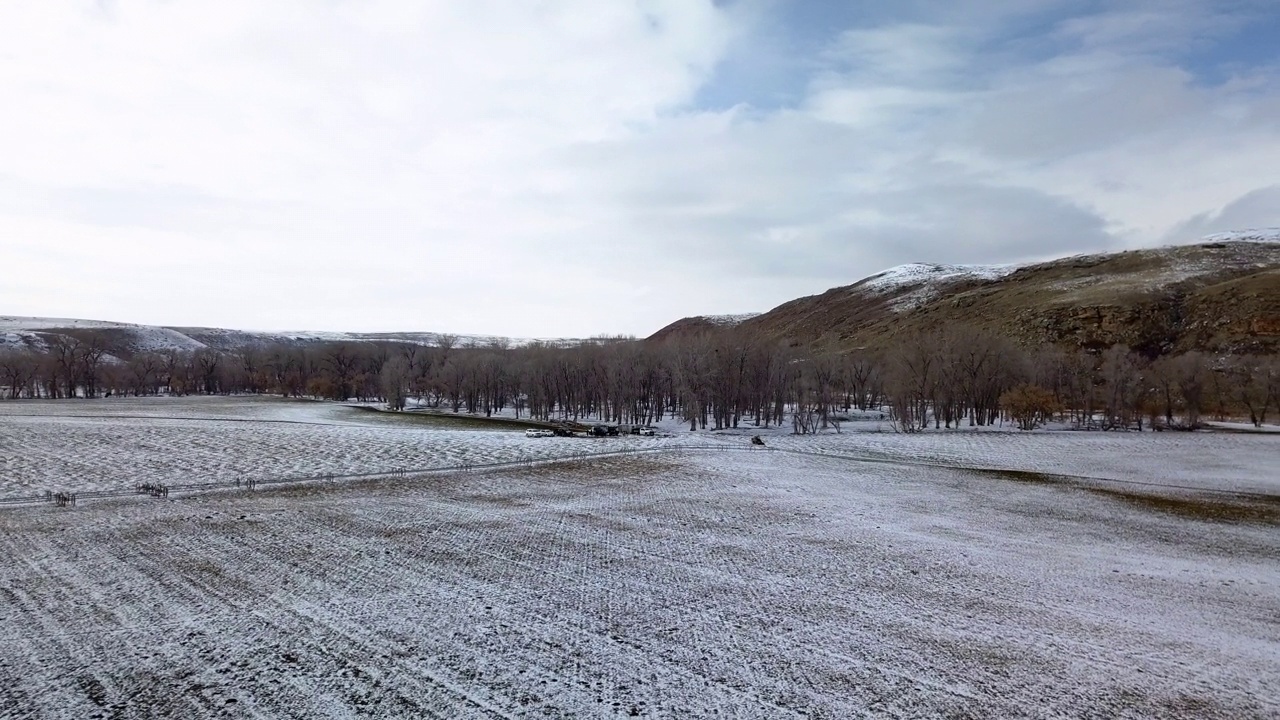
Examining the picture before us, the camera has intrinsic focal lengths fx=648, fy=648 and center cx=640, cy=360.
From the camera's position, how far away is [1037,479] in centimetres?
3434

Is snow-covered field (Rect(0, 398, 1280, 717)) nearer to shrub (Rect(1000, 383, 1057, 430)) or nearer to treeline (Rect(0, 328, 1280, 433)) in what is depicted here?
shrub (Rect(1000, 383, 1057, 430))

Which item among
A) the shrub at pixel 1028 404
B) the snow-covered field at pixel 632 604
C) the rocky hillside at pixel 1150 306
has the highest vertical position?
the rocky hillside at pixel 1150 306

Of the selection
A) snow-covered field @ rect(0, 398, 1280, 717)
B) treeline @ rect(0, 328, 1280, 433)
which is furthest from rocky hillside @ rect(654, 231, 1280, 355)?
snow-covered field @ rect(0, 398, 1280, 717)

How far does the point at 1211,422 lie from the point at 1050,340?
67396 millimetres

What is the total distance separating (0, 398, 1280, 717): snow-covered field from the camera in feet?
28.6

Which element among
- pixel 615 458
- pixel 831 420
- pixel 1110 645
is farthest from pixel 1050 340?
pixel 1110 645

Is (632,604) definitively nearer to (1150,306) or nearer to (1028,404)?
(1028,404)

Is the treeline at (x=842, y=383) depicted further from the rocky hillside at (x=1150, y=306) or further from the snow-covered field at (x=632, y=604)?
the snow-covered field at (x=632, y=604)

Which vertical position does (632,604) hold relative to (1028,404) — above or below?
below

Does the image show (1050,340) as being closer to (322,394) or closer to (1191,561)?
(1191,561)

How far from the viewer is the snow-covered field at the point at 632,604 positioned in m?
8.73

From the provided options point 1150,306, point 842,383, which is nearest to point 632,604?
point 842,383

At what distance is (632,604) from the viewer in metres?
12.4

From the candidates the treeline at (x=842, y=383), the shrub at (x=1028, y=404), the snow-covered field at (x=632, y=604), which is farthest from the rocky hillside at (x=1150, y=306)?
the snow-covered field at (x=632, y=604)
